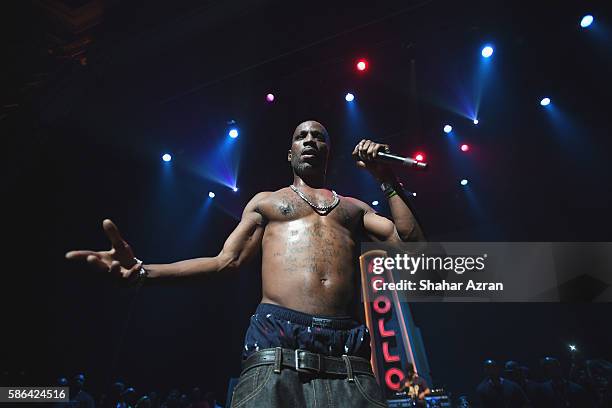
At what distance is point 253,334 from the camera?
7.61ft

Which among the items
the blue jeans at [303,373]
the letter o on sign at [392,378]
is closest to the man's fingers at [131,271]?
the blue jeans at [303,373]

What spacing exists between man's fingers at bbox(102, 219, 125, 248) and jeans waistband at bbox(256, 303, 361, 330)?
0.81 m

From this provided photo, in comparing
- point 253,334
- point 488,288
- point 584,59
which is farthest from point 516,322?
point 253,334

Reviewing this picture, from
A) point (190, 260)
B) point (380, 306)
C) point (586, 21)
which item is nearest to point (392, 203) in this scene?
point (190, 260)

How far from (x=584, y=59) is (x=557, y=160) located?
285 cm

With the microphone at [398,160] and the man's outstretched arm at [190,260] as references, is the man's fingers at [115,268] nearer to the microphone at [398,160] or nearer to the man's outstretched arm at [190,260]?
the man's outstretched arm at [190,260]

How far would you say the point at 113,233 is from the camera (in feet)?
7.02

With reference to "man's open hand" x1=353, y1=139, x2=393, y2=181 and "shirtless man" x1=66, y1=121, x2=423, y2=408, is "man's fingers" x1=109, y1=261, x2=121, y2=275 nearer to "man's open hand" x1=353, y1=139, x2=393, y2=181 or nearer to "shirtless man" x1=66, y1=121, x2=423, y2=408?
"shirtless man" x1=66, y1=121, x2=423, y2=408

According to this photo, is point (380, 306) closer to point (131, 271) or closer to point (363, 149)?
point (363, 149)

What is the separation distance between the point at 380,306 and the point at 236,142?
6.25m

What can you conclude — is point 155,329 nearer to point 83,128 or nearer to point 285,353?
point 83,128

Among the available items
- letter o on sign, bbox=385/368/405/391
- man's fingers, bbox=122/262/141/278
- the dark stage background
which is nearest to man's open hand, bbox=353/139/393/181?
man's fingers, bbox=122/262/141/278

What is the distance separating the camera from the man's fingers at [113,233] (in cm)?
211

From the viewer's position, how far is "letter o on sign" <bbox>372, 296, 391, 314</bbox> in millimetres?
12633
